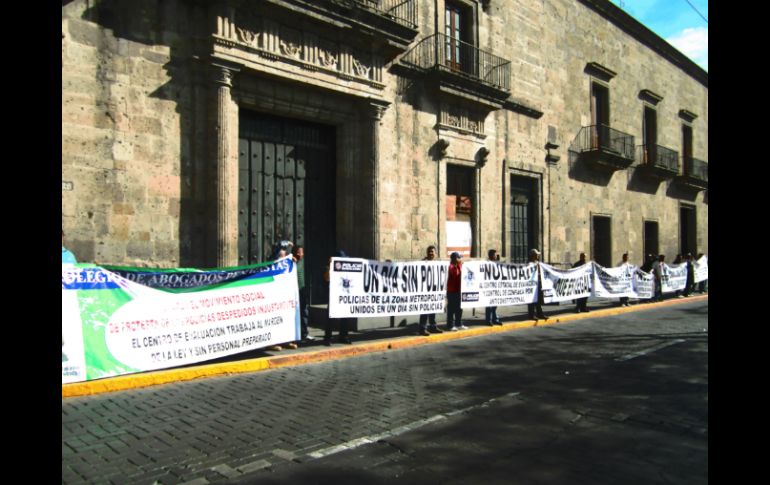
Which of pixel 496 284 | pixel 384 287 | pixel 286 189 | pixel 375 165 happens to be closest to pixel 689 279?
pixel 496 284

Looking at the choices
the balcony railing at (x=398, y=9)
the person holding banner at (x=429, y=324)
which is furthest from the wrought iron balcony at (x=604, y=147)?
the person holding banner at (x=429, y=324)

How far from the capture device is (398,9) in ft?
43.8

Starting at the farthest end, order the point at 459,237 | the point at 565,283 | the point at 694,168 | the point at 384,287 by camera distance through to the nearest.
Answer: the point at 694,168 → the point at 459,237 → the point at 565,283 → the point at 384,287

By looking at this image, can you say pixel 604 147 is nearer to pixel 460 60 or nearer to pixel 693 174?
Result: pixel 460 60

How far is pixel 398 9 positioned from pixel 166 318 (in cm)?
1028

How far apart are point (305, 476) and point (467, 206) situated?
493 inches

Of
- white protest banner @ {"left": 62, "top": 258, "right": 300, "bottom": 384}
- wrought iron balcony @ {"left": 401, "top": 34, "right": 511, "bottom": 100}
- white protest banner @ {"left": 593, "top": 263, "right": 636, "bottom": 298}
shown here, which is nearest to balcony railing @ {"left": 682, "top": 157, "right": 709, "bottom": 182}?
white protest banner @ {"left": 593, "top": 263, "right": 636, "bottom": 298}

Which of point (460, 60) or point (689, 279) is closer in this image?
point (460, 60)

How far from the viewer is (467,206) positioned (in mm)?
15367

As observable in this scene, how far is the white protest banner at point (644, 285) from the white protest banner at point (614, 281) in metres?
0.30

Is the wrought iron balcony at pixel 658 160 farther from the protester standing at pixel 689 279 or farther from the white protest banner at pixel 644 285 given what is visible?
the white protest banner at pixel 644 285

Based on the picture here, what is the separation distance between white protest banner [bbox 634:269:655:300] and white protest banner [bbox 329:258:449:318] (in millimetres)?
9294

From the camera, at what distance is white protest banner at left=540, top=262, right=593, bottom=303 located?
530 inches
